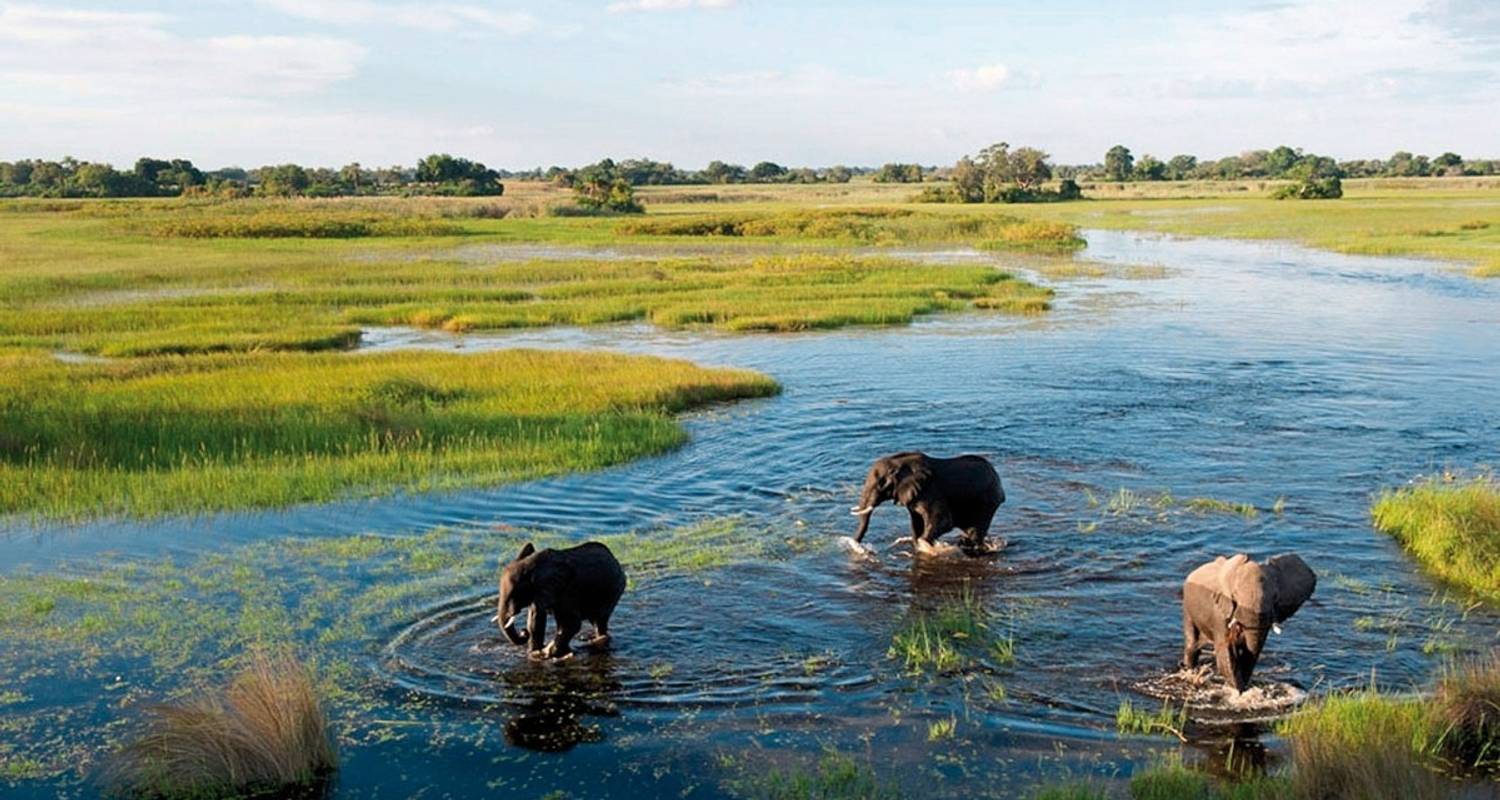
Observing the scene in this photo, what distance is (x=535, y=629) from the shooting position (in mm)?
11000

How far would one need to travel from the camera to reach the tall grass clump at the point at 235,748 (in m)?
9.02

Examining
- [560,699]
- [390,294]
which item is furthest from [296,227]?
[560,699]

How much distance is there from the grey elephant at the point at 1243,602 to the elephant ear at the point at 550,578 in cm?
528

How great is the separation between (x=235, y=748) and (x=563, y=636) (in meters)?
2.86

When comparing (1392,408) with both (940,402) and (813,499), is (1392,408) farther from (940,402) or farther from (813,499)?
(813,499)

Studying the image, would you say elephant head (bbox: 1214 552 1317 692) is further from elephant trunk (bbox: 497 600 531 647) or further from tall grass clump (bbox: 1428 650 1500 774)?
elephant trunk (bbox: 497 600 531 647)

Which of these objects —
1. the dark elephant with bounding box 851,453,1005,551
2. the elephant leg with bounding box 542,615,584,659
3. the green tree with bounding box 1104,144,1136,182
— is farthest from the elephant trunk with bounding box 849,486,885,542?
the green tree with bounding box 1104,144,1136,182

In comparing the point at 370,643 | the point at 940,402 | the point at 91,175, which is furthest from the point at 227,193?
the point at 370,643

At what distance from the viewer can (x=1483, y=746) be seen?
943cm

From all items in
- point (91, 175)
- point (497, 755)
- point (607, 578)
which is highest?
point (91, 175)

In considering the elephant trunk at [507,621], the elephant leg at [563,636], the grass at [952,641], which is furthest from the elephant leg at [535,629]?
the grass at [952,641]

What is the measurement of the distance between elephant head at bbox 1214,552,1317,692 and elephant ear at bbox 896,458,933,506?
4074mm

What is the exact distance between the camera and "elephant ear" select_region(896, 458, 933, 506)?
45.2 ft

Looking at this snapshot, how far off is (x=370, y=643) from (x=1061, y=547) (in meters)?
7.80
